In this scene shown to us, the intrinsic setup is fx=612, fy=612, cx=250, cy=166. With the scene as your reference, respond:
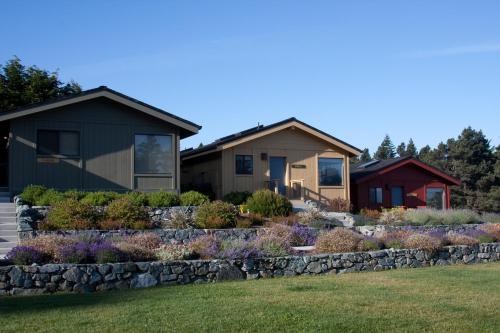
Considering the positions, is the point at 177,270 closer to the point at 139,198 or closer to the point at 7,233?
the point at 7,233

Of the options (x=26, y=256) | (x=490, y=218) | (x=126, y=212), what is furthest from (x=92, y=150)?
(x=490, y=218)

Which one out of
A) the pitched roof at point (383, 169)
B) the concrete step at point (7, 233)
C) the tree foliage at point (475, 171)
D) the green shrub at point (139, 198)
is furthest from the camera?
the tree foliage at point (475, 171)

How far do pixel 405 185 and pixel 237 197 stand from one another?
38.7ft

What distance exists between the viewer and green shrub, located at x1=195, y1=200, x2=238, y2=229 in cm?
1895

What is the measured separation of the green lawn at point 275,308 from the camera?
320 inches

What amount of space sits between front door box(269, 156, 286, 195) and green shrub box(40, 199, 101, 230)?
11.1 metres

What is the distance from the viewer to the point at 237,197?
25109 millimetres

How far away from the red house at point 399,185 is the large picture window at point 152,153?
11.0 meters

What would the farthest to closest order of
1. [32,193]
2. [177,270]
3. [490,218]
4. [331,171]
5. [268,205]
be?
[331,171], [490,218], [268,205], [32,193], [177,270]

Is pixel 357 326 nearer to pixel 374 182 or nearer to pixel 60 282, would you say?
pixel 60 282

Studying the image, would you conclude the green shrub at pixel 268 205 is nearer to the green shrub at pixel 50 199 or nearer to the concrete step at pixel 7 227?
the green shrub at pixel 50 199

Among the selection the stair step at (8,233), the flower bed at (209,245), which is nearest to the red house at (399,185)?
the flower bed at (209,245)

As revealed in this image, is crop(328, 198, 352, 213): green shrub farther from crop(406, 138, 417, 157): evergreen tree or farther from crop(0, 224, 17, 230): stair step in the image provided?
crop(406, 138, 417, 157): evergreen tree

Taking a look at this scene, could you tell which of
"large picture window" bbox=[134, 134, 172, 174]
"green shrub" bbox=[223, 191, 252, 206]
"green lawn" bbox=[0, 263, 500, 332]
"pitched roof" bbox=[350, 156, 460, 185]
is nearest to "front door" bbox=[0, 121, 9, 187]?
"large picture window" bbox=[134, 134, 172, 174]
